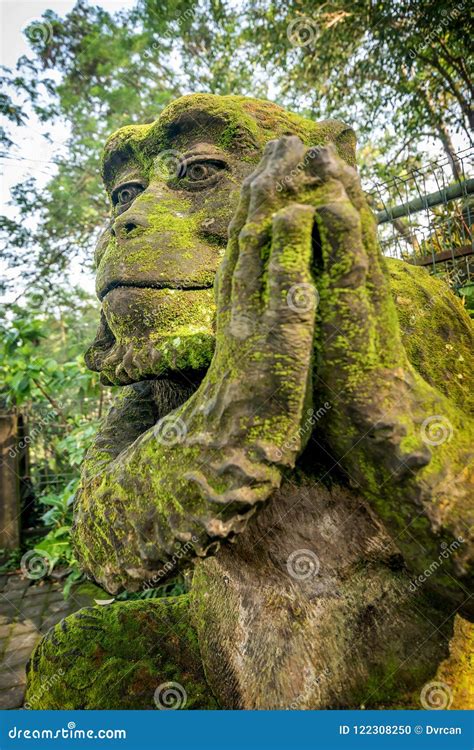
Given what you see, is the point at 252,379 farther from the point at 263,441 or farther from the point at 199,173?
the point at 199,173

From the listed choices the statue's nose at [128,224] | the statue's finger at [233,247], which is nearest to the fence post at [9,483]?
the statue's nose at [128,224]

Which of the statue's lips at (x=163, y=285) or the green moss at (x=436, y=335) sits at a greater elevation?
the statue's lips at (x=163, y=285)

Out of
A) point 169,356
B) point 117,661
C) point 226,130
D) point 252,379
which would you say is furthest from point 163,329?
point 117,661

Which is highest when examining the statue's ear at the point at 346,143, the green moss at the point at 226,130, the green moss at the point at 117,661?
the green moss at the point at 226,130

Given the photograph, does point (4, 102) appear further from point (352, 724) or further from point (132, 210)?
point (352, 724)

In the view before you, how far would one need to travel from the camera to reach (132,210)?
136 centimetres

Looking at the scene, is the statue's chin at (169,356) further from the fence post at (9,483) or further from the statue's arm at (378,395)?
the fence post at (9,483)

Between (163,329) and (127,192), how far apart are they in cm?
56

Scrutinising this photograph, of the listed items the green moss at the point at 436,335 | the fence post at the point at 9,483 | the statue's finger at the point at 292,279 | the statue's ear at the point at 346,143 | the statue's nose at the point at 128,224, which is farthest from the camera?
the fence post at the point at 9,483

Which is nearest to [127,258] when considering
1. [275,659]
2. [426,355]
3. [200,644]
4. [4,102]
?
[426,355]

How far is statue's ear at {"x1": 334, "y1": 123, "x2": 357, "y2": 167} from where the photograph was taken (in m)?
1.49

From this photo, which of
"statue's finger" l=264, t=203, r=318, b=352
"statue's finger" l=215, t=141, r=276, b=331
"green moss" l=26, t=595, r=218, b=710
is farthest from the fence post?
"statue's finger" l=264, t=203, r=318, b=352

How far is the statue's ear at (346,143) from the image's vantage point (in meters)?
1.49

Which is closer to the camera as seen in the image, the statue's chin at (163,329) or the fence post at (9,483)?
the statue's chin at (163,329)
